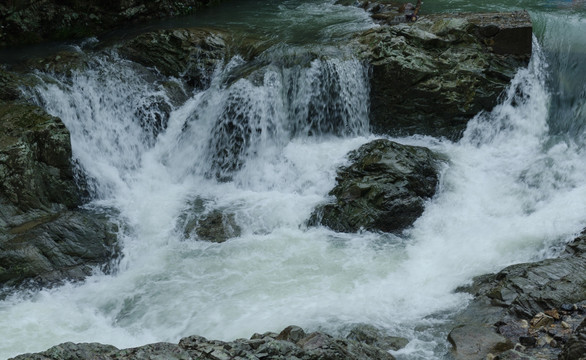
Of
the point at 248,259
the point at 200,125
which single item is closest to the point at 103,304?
the point at 248,259

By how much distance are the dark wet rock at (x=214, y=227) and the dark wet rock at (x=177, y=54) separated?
11.2ft

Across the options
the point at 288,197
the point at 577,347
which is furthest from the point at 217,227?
the point at 577,347

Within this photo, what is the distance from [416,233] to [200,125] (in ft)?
13.8

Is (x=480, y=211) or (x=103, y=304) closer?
(x=103, y=304)

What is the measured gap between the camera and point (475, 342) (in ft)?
17.4

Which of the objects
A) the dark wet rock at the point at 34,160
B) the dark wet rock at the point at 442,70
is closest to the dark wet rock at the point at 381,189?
the dark wet rock at the point at 442,70

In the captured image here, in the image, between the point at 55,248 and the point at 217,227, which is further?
the point at 217,227

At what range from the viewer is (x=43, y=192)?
26.9 feet

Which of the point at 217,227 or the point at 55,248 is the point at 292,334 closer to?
the point at 217,227

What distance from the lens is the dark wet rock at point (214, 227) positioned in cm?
815

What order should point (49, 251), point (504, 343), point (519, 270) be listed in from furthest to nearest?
1. point (49, 251)
2. point (519, 270)
3. point (504, 343)

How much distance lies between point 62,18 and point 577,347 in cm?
1192

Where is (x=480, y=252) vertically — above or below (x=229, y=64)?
below

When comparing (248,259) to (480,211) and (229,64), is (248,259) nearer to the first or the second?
(480,211)
